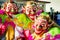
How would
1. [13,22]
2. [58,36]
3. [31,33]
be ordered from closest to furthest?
[58,36], [31,33], [13,22]

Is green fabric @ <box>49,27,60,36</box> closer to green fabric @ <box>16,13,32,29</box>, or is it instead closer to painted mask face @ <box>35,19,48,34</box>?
painted mask face @ <box>35,19,48,34</box>

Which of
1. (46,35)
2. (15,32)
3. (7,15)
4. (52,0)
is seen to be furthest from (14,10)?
(52,0)

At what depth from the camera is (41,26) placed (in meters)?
1.23

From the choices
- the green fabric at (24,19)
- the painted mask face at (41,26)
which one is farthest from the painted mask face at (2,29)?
the painted mask face at (41,26)

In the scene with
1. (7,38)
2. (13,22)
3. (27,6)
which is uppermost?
(27,6)

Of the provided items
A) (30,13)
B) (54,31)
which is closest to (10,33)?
(30,13)

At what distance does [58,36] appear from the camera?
115 centimetres

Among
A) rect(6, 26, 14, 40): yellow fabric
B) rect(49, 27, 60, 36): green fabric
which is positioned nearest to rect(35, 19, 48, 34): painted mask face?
rect(49, 27, 60, 36): green fabric

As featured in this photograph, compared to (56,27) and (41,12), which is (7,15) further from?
(56,27)

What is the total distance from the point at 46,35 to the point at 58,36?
8cm

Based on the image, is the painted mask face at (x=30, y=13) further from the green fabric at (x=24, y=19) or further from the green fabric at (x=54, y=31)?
the green fabric at (x=54, y=31)

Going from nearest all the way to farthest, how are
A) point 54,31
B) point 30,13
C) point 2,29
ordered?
point 54,31
point 30,13
point 2,29

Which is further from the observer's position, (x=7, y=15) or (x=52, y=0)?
(x=52, y=0)

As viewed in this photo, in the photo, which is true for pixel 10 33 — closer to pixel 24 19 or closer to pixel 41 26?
pixel 24 19
